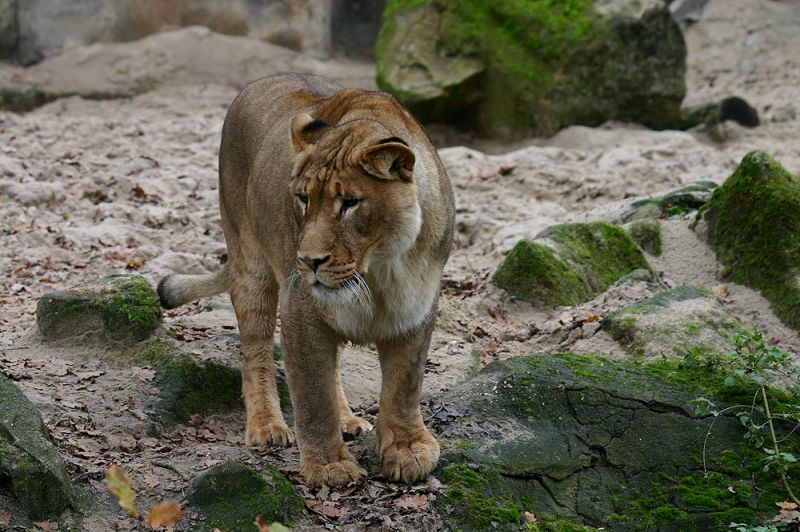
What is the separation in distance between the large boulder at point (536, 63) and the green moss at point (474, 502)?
28.5 feet

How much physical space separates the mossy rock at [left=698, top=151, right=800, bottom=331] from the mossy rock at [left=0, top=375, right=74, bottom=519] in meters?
4.61

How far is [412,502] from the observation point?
15.5 ft

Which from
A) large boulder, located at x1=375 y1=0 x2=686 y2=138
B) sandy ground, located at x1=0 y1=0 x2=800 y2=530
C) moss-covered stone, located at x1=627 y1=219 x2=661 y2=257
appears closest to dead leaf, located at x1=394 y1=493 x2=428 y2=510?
sandy ground, located at x1=0 y1=0 x2=800 y2=530

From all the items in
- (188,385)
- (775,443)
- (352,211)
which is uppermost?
(352,211)

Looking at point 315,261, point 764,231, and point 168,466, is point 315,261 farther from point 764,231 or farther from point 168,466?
point 764,231

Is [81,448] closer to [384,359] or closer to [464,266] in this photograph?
[384,359]

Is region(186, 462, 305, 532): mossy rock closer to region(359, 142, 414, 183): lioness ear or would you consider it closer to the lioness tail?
region(359, 142, 414, 183): lioness ear

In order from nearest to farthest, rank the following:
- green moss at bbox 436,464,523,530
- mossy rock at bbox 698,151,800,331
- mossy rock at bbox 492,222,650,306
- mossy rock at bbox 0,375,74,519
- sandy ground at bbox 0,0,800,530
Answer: mossy rock at bbox 0,375,74,519 < green moss at bbox 436,464,523,530 < sandy ground at bbox 0,0,800,530 < mossy rock at bbox 698,151,800,331 < mossy rock at bbox 492,222,650,306

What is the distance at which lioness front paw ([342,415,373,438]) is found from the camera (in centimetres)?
591

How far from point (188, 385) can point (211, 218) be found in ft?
12.5

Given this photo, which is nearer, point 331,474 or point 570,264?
point 331,474

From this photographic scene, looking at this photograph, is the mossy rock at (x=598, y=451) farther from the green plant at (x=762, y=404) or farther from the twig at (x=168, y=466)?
the twig at (x=168, y=466)

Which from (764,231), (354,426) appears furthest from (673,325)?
(354,426)

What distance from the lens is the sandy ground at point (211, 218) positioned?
567 cm
